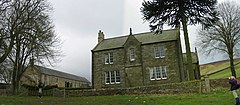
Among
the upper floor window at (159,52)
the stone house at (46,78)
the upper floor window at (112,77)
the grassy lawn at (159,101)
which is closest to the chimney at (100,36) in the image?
the upper floor window at (112,77)

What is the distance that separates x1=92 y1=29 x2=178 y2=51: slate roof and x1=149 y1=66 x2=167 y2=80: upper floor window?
13.8 ft

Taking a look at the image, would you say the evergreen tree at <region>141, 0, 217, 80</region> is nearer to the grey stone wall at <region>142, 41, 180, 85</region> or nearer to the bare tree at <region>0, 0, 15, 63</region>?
the grey stone wall at <region>142, 41, 180, 85</region>

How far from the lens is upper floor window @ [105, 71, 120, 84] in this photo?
42034 millimetres

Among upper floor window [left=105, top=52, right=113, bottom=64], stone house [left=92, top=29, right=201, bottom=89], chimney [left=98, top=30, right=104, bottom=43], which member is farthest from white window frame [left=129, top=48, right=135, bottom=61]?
chimney [left=98, top=30, right=104, bottom=43]

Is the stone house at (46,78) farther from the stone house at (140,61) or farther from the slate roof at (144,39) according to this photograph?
the stone house at (140,61)

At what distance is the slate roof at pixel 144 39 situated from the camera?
4066 centimetres

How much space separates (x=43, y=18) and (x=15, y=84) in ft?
37.2

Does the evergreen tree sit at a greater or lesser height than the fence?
greater

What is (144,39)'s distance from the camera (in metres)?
42.9

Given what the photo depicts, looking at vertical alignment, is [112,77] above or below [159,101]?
above

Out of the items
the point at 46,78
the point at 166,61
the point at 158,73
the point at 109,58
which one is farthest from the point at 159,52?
the point at 46,78

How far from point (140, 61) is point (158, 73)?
339 centimetres

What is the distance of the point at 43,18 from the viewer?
30438 millimetres

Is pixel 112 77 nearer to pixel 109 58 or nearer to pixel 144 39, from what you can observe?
pixel 109 58
